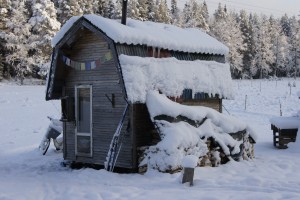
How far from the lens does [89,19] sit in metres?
12.7

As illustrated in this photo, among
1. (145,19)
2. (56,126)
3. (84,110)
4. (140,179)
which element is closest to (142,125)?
(140,179)

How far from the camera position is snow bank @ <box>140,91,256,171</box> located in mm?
11469

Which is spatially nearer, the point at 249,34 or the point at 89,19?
the point at 89,19

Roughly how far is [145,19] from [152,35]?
5242cm

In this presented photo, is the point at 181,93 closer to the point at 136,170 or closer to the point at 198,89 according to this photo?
the point at 198,89

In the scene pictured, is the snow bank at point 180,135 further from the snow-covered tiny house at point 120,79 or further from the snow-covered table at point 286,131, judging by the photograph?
the snow-covered table at point 286,131

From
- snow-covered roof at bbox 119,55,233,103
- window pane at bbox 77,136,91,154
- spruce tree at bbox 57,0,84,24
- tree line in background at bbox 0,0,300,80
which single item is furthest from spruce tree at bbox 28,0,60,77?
snow-covered roof at bbox 119,55,233,103

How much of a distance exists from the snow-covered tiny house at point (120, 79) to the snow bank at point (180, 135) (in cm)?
63

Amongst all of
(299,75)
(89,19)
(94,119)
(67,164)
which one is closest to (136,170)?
(94,119)

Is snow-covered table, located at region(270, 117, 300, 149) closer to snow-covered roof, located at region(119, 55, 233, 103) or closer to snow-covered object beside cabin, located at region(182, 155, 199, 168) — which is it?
snow-covered roof, located at region(119, 55, 233, 103)

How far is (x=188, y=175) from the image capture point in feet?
32.7

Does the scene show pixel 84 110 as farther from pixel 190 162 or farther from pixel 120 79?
pixel 190 162

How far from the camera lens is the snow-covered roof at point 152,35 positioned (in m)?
12.2

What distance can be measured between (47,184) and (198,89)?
5844 mm
